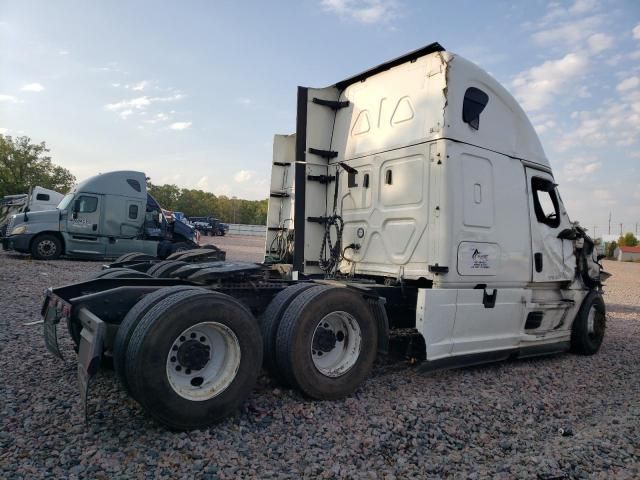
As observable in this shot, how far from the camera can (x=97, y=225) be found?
1565 cm

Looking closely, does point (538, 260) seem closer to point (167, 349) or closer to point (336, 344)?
point (336, 344)

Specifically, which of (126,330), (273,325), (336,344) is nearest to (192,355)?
(126,330)

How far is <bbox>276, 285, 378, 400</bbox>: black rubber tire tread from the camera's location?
3.90m

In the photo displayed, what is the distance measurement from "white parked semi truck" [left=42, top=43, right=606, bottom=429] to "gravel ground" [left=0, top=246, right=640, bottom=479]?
26 centimetres

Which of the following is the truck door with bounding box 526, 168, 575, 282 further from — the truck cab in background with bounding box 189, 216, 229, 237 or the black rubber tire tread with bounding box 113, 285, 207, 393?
the truck cab in background with bounding box 189, 216, 229, 237

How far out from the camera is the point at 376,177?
5.58 meters

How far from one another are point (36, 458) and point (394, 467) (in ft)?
7.17

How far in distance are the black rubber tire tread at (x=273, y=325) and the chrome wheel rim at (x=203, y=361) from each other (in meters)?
0.43

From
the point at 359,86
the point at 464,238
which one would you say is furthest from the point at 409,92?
the point at 464,238

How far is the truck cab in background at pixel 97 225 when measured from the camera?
15.2 m

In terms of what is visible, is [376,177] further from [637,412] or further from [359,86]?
[637,412]

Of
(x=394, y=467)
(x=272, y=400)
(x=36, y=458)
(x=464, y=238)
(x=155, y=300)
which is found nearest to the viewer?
(x=36, y=458)

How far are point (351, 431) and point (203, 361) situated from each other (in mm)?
1209

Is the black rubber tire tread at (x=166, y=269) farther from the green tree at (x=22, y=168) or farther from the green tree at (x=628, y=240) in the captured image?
the green tree at (x=628, y=240)
